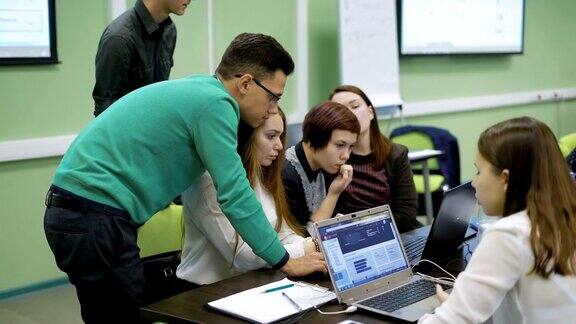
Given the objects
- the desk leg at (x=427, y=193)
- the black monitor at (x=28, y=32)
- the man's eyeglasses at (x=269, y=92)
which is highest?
the black monitor at (x=28, y=32)

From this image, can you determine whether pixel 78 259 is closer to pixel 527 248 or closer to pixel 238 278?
pixel 238 278

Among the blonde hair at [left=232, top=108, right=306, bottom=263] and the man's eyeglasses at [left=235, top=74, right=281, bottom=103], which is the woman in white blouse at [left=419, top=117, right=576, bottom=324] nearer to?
the man's eyeglasses at [left=235, top=74, right=281, bottom=103]


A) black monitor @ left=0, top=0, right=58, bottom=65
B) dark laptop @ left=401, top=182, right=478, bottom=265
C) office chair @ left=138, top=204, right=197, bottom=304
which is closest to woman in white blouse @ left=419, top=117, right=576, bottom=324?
dark laptop @ left=401, top=182, right=478, bottom=265

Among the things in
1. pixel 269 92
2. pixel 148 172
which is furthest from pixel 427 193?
pixel 148 172

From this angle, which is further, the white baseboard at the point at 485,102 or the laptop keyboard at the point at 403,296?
the white baseboard at the point at 485,102

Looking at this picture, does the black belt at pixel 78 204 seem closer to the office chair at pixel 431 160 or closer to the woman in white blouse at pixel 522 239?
the woman in white blouse at pixel 522 239

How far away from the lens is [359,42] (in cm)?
511

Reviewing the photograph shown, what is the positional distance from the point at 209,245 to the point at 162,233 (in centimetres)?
37

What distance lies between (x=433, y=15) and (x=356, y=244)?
4251mm

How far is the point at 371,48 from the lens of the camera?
5199 millimetres

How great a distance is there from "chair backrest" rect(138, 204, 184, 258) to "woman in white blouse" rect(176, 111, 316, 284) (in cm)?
25

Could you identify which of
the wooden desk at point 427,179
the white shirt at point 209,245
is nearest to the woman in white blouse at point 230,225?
the white shirt at point 209,245

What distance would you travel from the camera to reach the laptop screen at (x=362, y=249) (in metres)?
1.79

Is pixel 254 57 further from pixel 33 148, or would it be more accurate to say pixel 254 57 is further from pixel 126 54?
pixel 33 148
